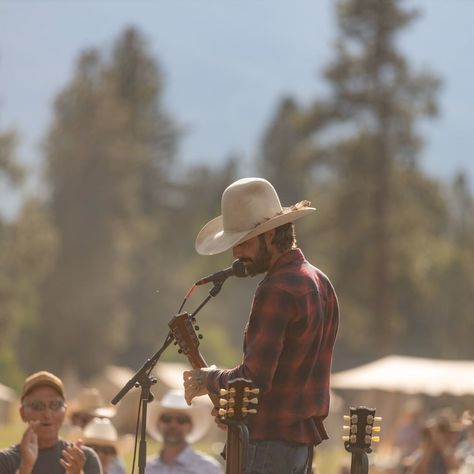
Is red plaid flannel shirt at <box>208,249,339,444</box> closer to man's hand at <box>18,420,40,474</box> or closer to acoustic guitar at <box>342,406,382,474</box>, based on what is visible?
acoustic guitar at <box>342,406,382,474</box>

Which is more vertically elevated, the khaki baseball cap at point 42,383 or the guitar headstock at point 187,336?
the khaki baseball cap at point 42,383

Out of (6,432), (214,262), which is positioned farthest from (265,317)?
(214,262)

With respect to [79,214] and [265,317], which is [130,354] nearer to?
[79,214]

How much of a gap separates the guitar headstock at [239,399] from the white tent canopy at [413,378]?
2616cm

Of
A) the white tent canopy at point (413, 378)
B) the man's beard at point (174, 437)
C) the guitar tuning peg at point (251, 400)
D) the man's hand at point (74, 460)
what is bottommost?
the man's hand at point (74, 460)

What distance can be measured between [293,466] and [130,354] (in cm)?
6343

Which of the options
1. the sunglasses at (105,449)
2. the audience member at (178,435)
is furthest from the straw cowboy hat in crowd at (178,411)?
the sunglasses at (105,449)

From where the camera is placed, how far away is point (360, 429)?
6281mm

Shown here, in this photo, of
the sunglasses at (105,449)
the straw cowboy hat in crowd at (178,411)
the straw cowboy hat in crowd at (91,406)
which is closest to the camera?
the sunglasses at (105,449)

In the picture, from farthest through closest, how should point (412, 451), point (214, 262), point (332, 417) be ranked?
1. point (214, 262)
2. point (332, 417)
3. point (412, 451)

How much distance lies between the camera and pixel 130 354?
69.1 m

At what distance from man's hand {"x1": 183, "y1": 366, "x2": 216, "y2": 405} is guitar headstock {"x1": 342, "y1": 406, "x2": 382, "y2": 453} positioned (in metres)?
0.65

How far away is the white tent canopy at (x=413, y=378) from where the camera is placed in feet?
106

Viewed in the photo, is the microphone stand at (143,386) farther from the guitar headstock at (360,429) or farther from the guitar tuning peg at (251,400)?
the guitar headstock at (360,429)
